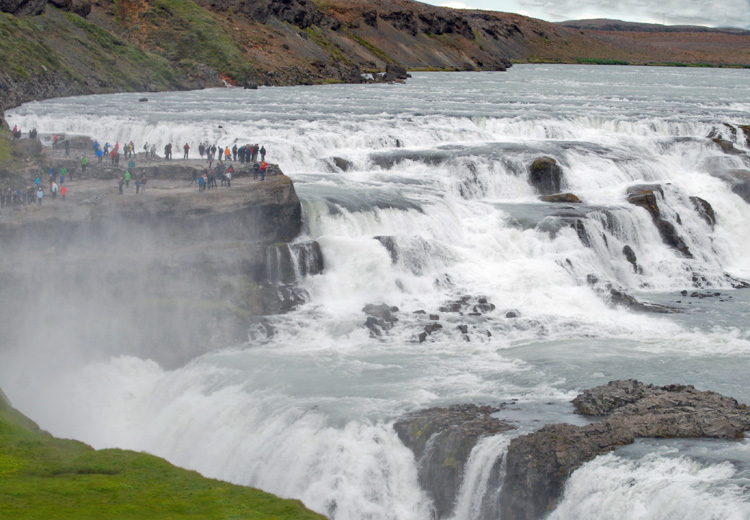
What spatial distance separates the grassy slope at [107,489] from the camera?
19094 millimetres

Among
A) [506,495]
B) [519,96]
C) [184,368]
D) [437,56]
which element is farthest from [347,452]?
[437,56]

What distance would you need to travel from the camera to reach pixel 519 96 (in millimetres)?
105188

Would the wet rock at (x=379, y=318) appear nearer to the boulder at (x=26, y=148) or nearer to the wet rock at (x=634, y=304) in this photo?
the wet rock at (x=634, y=304)

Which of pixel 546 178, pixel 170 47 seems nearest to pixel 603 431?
pixel 546 178

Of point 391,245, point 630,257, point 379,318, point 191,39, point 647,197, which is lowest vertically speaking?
point 379,318

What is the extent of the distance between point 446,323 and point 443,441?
12021 mm

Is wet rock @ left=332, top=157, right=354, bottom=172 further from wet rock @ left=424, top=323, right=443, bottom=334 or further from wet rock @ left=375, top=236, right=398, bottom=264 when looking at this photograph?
wet rock @ left=424, top=323, right=443, bottom=334

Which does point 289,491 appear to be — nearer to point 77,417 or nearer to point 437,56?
point 77,417

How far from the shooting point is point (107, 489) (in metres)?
20.4

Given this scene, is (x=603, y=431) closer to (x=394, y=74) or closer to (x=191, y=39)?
(x=191, y=39)

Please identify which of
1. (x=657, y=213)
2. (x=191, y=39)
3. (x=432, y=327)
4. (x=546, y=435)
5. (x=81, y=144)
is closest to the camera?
(x=546, y=435)

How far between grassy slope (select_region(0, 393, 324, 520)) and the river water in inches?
141

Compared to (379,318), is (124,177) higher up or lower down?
higher up

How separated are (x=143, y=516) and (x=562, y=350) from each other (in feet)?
60.1
